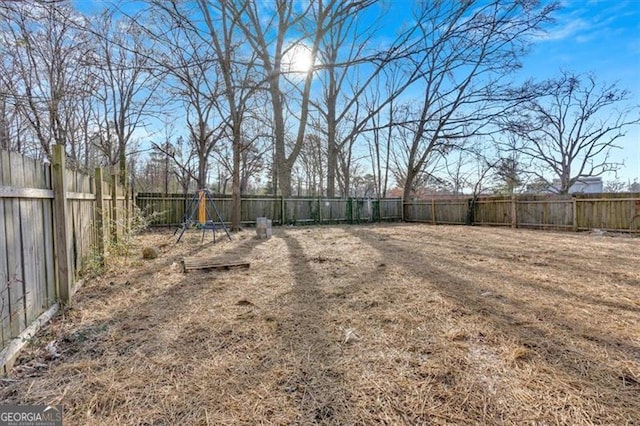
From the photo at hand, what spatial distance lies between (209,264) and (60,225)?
196 cm

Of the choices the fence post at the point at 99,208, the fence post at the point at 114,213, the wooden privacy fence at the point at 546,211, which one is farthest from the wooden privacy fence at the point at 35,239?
the wooden privacy fence at the point at 546,211

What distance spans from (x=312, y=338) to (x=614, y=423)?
1.59 meters

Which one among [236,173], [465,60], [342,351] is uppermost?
[465,60]

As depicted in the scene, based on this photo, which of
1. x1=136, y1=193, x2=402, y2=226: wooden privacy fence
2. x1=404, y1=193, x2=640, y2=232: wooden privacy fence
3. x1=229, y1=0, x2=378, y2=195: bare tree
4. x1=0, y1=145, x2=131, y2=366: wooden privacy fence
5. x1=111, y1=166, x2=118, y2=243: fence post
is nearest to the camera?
x1=0, y1=145, x2=131, y2=366: wooden privacy fence

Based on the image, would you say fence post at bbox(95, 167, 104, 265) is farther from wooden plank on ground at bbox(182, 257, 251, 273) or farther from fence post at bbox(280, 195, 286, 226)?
fence post at bbox(280, 195, 286, 226)

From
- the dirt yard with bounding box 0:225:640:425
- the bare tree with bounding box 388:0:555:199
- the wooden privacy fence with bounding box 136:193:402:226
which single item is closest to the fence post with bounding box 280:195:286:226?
the wooden privacy fence with bounding box 136:193:402:226

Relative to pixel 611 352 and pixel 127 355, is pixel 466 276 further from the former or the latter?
pixel 127 355

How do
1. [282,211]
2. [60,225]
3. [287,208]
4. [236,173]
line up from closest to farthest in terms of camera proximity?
→ [60,225], [236,173], [282,211], [287,208]

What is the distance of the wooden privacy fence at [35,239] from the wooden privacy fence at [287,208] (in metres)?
5.76

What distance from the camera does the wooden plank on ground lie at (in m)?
4.22

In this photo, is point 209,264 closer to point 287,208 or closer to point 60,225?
point 60,225

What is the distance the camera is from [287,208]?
41.1 feet

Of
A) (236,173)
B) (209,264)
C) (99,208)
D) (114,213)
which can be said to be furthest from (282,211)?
(99,208)

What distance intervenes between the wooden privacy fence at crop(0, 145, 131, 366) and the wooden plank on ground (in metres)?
1.17
